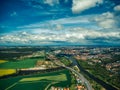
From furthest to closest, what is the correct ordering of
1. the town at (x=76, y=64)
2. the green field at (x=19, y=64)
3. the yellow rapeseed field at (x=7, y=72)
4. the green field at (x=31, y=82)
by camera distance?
the green field at (x=19, y=64) → the yellow rapeseed field at (x=7, y=72) → the town at (x=76, y=64) → the green field at (x=31, y=82)


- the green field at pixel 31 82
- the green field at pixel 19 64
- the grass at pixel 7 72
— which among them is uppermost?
the green field at pixel 19 64

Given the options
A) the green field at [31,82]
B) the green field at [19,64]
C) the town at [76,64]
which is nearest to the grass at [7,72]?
the town at [76,64]

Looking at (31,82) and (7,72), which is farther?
(7,72)

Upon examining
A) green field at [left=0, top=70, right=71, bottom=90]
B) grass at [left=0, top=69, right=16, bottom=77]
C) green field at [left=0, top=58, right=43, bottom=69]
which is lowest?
green field at [left=0, top=70, right=71, bottom=90]

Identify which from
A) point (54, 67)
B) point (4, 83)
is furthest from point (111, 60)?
point (4, 83)


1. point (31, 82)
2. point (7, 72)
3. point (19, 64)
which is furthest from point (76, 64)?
point (7, 72)

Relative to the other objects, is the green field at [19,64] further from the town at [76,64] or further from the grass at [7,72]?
the grass at [7,72]

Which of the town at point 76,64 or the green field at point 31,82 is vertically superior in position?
the town at point 76,64

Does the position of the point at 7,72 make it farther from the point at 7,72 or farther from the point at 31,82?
the point at 31,82

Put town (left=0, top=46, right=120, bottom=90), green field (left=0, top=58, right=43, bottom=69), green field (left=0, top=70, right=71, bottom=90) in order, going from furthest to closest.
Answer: green field (left=0, top=58, right=43, bottom=69), town (left=0, top=46, right=120, bottom=90), green field (left=0, top=70, right=71, bottom=90)

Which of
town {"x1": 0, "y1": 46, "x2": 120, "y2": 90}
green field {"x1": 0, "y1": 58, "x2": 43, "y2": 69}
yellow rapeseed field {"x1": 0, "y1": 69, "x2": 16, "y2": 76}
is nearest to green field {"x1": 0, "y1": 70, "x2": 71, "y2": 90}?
town {"x1": 0, "y1": 46, "x2": 120, "y2": 90}

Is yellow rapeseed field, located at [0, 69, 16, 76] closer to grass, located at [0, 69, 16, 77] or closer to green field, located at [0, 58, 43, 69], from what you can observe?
grass, located at [0, 69, 16, 77]
